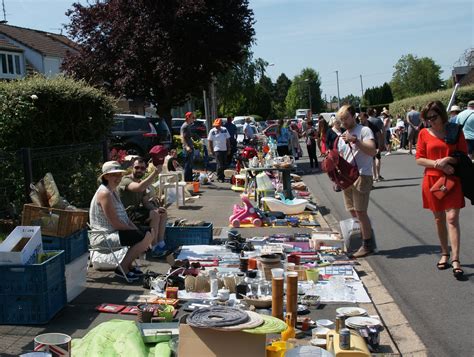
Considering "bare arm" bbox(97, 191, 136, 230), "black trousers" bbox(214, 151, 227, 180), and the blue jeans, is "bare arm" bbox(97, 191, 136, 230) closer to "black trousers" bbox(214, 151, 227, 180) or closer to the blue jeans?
the blue jeans

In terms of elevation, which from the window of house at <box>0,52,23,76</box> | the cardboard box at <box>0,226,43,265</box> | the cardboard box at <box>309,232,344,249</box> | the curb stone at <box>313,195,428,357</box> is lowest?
the curb stone at <box>313,195,428,357</box>

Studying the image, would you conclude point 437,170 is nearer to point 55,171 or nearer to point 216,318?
point 216,318

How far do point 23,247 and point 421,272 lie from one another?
14.9 feet

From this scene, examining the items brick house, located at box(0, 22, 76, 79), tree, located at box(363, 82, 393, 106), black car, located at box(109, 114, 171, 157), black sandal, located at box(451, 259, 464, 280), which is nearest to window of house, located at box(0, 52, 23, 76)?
brick house, located at box(0, 22, 76, 79)

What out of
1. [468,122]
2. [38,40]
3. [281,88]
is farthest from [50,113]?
[281,88]

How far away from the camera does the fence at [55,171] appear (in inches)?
345

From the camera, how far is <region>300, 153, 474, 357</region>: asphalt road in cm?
518

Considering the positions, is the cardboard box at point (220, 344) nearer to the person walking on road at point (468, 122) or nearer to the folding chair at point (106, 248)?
the folding chair at point (106, 248)

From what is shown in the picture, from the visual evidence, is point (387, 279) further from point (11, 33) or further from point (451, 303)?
point (11, 33)

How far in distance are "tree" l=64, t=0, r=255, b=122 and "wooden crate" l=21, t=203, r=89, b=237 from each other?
16.9 m

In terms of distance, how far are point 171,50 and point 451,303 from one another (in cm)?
1868

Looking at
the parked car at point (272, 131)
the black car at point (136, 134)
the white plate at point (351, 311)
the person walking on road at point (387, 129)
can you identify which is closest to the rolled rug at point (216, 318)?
the white plate at point (351, 311)

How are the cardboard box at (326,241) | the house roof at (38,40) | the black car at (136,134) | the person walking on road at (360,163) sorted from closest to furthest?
the person walking on road at (360,163), the cardboard box at (326,241), the black car at (136,134), the house roof at (38,40)

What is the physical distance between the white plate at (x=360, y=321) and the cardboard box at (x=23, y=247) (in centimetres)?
298
